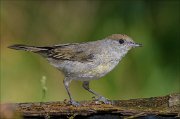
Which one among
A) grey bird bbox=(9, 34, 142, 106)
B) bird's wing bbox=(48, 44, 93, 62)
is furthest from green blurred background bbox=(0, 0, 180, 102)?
bird's wing bbox=(48, 44, 93, 62)

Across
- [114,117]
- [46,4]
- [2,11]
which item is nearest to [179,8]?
[46,4]

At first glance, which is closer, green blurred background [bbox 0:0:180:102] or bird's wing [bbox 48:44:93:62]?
bird's wing [bbox 48:44:93:62]

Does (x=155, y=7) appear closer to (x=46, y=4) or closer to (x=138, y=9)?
(x=138, y=9)

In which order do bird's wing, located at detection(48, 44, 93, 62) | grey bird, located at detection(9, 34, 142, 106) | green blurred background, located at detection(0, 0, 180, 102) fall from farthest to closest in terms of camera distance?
green blurred background, located at detection(0, 0, 180, 102) < bird's wing, located at detection(48, 44, 93, 62) < grey bird, located at detection(9, 34, 142, 106)

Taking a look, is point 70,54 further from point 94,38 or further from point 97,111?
point 94,38

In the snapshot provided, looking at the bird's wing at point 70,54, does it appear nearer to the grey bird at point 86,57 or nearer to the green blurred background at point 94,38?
the grey bird at point 86,57

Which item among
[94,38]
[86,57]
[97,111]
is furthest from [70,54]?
[94,38]

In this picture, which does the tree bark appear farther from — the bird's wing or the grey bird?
the bird's wing
